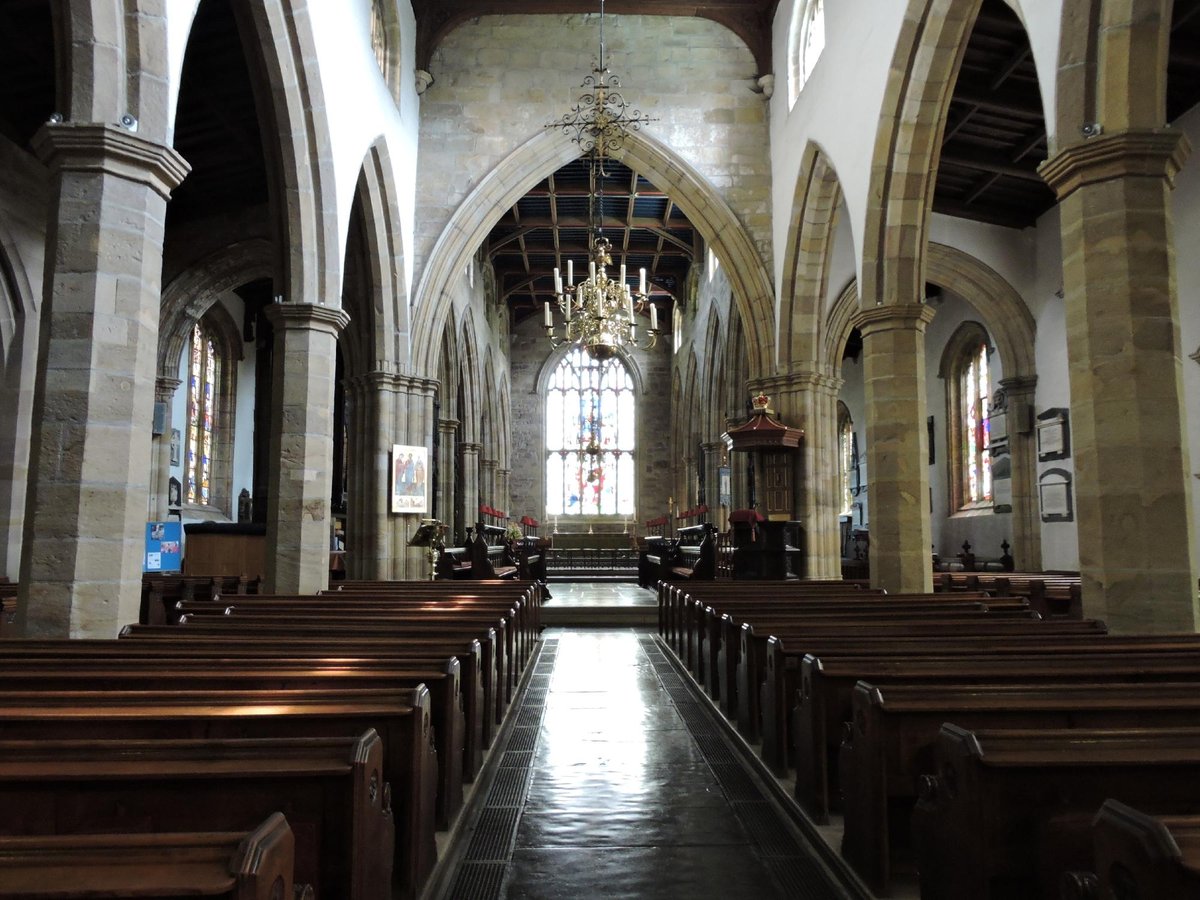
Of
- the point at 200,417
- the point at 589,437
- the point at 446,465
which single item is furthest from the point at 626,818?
the point at 589,437

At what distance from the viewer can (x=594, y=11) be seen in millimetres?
13758

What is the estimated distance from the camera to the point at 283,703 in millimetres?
2469

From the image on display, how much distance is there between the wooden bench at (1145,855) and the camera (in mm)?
1266

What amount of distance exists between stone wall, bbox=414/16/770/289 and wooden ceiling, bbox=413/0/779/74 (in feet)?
0.58

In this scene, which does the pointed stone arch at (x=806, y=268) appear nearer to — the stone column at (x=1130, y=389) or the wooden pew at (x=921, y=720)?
the stone column at (x=1130, y=389)

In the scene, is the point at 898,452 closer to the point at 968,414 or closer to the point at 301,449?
the point at 301,449

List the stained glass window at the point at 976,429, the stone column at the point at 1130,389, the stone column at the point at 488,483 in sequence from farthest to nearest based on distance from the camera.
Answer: the stone column at the point at 488,483
the stained glass window at the point at 976,429
the stone column at the point at 1130,389

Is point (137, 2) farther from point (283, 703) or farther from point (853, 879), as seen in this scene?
point (853, 879)

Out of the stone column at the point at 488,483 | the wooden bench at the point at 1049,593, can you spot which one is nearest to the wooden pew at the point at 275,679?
the wooden bench at the point at 1049,593

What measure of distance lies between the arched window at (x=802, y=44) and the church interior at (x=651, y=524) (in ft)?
0.28

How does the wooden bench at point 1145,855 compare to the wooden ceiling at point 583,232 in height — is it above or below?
below

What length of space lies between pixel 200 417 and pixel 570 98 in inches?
346

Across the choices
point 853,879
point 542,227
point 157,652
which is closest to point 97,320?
point 157,652

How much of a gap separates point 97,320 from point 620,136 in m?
8.46
